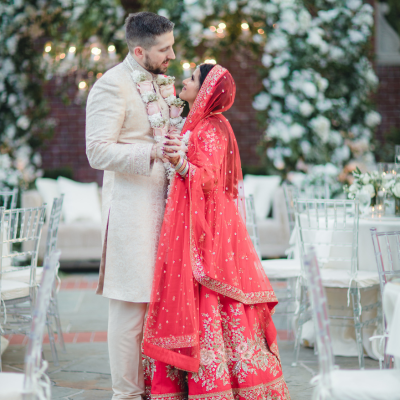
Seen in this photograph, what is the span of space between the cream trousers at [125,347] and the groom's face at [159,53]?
3.26 feet

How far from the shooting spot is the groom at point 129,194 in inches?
89.8

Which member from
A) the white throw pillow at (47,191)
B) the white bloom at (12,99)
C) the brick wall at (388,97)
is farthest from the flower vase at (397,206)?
the white bloom at (12,99)

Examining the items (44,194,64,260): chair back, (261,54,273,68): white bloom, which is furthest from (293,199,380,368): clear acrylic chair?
(261,54,273,68): white bloom

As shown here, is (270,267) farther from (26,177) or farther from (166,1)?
(26,177)

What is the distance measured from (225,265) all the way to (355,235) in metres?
1.15

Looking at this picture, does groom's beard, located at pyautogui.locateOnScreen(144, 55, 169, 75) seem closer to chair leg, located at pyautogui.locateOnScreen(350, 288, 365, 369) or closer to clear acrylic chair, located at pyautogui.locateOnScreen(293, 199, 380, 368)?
clear acrylic chair, located at pyautogui.locateOnScreen(293, 199, 380, 368)

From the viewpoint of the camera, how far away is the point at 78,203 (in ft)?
21.3

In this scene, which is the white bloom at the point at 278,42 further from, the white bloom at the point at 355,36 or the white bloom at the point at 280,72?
the white bloom at the point at 355,36

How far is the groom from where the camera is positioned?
2281 millimetres

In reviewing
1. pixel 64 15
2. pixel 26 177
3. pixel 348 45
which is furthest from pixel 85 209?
pixel 348 45

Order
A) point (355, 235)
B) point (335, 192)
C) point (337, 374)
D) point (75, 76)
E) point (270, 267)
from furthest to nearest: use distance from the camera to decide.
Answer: point (75, 76) < point (335, 192) < point (270, 267) < point (355, 235) < point (337, 374)

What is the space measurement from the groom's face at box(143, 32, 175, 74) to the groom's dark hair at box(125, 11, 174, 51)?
0.02 m

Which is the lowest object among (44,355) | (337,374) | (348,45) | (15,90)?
(44,355)

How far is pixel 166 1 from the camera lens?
643 cm
